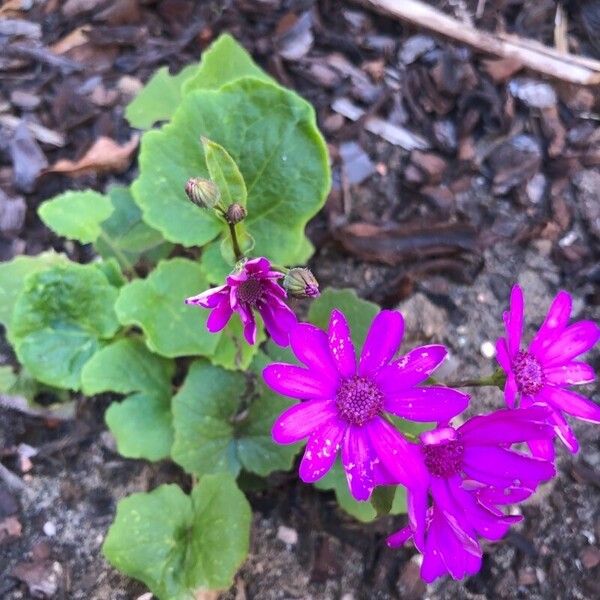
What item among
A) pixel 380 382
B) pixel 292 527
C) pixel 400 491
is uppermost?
pixel 380 382

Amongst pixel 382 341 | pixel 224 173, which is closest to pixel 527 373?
pixel 382 341

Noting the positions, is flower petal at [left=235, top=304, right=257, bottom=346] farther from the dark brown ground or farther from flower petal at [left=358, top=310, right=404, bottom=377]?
the dark brown ground

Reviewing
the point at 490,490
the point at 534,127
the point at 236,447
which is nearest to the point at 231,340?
the point at 236,447

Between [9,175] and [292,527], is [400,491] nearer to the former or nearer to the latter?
[292,527]

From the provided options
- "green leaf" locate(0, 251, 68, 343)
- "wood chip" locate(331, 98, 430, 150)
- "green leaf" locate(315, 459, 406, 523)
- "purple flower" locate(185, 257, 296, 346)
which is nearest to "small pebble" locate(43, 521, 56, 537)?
"green leaf" locate(0, 251, 68, 343)

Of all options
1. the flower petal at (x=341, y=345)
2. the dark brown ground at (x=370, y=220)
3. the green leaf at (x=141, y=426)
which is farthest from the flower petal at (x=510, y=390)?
the green leaf at (x=141, y=426)

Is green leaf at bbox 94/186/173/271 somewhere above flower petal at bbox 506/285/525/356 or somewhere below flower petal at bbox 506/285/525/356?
below
